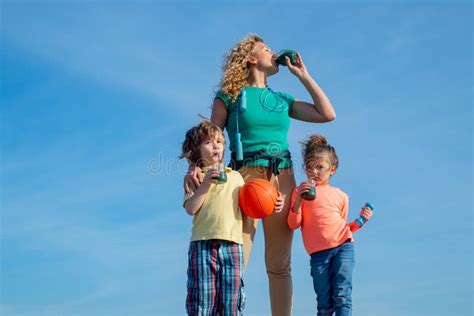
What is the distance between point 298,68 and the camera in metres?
7.82

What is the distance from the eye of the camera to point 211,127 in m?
6.84

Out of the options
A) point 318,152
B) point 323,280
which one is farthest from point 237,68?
point 323,280

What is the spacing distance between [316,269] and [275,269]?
45cm

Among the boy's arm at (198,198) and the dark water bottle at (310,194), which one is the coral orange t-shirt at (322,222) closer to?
the dark water bottle at (310,194)

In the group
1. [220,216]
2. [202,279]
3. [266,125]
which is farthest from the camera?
[266,125]

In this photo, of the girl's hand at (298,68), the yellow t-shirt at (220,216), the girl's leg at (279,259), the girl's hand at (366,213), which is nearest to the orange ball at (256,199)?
the yellow t-shirt at (220,216)

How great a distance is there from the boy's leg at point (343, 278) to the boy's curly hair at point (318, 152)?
1.02 meters

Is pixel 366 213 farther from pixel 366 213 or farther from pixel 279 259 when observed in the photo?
pixel 279 259

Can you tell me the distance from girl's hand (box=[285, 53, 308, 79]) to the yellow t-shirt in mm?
1743

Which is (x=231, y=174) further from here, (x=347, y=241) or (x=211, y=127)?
(x=347, y=241)

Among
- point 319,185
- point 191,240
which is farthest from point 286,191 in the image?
point 191,240

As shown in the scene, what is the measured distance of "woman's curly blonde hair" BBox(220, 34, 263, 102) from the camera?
7.68 meters

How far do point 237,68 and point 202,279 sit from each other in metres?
2.73

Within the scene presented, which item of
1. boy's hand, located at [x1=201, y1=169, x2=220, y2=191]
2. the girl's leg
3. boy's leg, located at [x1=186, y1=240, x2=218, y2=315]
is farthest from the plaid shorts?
the girl's leg
